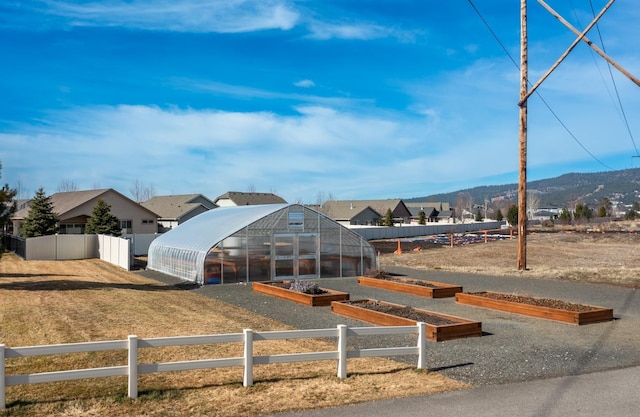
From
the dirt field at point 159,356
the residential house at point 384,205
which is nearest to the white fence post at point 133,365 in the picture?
the dirt field at point 159,356

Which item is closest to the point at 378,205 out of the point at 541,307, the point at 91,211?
the point at 91,211

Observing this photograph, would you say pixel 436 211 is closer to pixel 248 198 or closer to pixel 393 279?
pixel 248 198

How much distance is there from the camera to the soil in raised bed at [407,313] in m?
14.0

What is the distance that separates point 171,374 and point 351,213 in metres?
85.3

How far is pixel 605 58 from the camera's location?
54.6ft

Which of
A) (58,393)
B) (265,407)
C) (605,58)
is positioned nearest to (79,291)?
(58,393)

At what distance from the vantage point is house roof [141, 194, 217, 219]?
214 ft

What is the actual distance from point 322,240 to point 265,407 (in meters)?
18.9

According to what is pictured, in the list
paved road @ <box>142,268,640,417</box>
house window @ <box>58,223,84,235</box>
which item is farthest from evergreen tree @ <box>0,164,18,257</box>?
house window @ <box>58,223,84,235</box>

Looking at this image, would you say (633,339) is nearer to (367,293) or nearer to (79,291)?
(367,293)

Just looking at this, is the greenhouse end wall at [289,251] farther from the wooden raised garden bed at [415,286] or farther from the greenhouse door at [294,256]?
the wooden raised garden bed at [415,286]

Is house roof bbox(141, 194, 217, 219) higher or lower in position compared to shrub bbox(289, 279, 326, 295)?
higher

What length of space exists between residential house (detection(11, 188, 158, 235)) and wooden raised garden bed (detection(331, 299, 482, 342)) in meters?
37.2

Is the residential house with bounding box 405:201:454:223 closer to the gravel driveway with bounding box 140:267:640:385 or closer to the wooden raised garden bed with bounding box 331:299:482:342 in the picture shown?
the gravel driveway with bounding box 140:267:640:385
